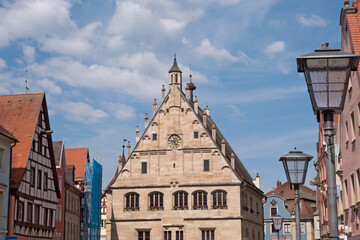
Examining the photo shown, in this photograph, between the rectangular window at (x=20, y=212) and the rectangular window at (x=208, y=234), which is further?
the rectangular window at (x=208, y=234)

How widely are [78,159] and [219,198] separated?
60.9ft

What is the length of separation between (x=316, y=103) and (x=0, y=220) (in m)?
25.6

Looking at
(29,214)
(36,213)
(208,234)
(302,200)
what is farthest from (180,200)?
(302,200)

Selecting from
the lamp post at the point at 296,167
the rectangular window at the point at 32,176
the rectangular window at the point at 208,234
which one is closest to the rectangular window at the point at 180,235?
the rectangular window at the point at 208,234

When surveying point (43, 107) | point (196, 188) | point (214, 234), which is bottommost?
point (214, 234)

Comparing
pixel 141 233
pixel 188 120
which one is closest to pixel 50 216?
pixel 141 233

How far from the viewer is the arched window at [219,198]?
52.1m

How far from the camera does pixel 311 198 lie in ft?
284

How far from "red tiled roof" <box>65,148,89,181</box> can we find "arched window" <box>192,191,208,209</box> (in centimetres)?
1423

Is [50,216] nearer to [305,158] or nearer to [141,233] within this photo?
[141,233]

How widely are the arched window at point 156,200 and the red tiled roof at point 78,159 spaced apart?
1051cm

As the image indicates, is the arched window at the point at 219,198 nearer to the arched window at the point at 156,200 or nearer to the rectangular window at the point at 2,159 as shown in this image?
the arched window at the point at 156,200

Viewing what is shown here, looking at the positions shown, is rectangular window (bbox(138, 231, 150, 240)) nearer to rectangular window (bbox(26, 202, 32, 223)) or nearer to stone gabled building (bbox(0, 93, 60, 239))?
stone gabled building (bbox(0, 93, 60, 239))

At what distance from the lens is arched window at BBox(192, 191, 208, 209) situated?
52.2 metres
